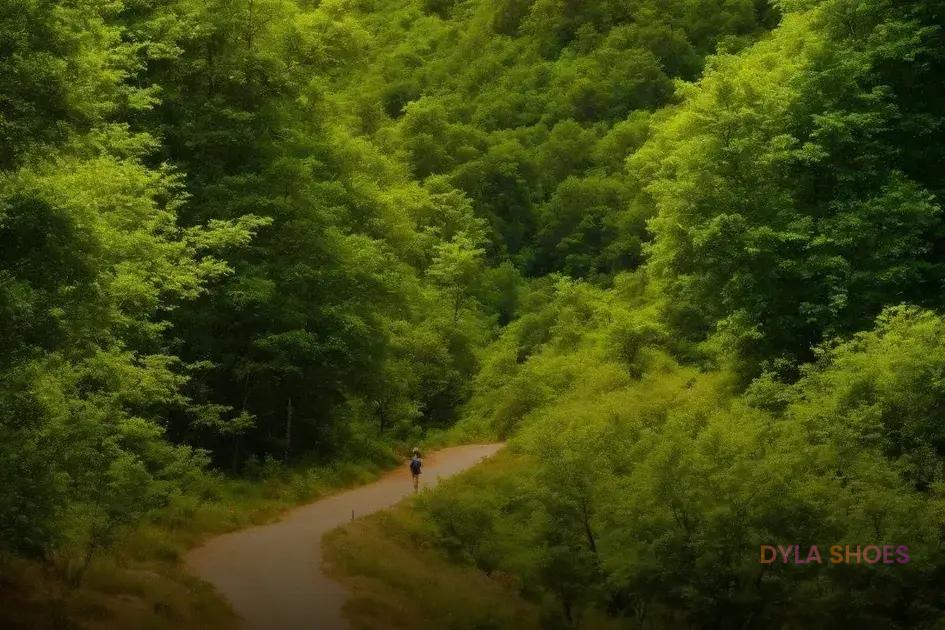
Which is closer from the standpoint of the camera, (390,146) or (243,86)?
(243,86)

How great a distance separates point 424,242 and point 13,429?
140 ft

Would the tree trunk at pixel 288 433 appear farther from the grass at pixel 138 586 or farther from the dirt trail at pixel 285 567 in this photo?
the grass at pixel 138 586

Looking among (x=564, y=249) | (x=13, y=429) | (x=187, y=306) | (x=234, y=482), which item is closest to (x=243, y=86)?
(x=187, y=306)

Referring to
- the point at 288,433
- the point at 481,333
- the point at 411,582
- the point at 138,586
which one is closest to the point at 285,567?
the point at 411,582

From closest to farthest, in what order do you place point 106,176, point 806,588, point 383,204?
point 806,588 < point 106,176 < point 383,204

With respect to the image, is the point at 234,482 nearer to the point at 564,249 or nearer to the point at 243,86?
the point at 243,86

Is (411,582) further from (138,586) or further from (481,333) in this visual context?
(481,333)

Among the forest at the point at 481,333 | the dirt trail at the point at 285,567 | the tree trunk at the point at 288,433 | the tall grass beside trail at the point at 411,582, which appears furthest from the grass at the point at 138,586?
the tree trunk at the point at 288,433

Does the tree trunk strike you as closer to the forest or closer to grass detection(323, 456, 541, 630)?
the forest

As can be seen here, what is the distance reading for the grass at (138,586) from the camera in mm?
13047

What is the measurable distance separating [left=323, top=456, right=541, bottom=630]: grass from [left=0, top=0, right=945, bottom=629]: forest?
0.82 feet

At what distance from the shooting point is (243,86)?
2948 cm

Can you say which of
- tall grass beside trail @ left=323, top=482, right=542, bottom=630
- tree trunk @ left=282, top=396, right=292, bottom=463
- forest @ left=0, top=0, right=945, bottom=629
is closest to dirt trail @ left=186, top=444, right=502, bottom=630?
tall grass beside trail @ left=323, top=482, right=542, bottom=630

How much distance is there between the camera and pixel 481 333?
176ft
